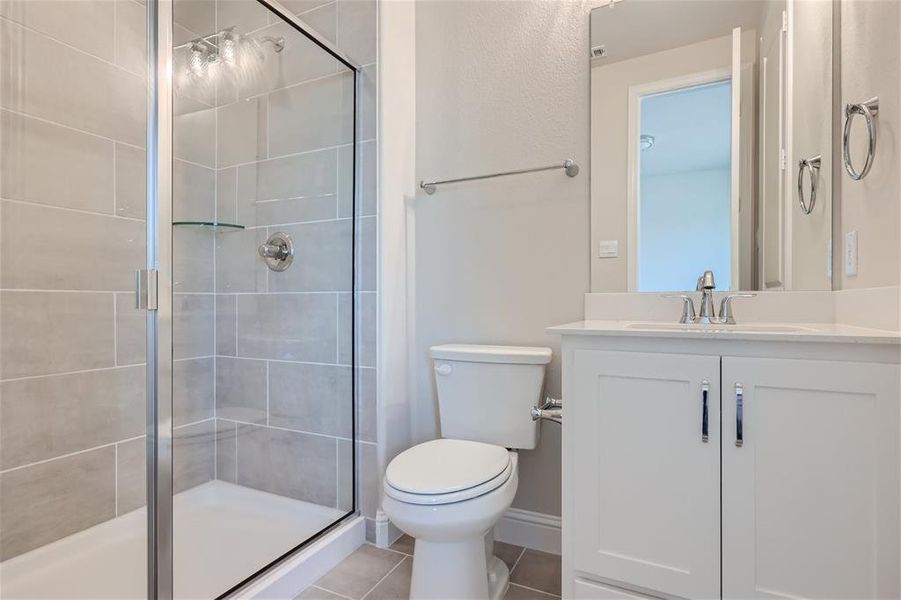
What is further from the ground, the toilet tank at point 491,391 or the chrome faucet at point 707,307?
the chrome faucet at point 707,307

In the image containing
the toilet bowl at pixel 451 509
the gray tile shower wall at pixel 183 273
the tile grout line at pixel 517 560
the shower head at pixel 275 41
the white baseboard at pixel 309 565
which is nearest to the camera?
the toilet bowl at pixel 451 509

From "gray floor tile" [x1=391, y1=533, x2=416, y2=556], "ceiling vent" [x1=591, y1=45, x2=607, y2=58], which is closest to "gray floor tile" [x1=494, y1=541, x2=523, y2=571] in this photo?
"gray floor tile" [x1=391, y1=533, x2=416, y2=556]

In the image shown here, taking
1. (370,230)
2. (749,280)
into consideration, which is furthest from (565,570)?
(370,230)

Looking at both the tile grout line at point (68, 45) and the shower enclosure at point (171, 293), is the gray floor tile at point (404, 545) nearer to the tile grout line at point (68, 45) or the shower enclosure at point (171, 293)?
the shower enclosure at point (171, 293)

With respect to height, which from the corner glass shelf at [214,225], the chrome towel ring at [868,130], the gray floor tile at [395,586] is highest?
the chrome towel ring at [868,130]

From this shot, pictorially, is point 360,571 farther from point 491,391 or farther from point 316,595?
point 491,391

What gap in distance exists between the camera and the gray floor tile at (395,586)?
4.65 feet

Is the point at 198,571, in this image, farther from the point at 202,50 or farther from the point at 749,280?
the point at 749,280

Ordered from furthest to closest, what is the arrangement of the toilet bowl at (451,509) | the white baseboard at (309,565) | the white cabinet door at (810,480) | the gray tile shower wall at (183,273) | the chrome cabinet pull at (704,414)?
the gray tile shower wall at (183,273) → the white baseboard at (309,565) → the toilet bowl at (451,509) → the chrome cabinet pull at (704,414) → the white cabinet door at (810,480)

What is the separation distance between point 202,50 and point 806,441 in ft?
7.38

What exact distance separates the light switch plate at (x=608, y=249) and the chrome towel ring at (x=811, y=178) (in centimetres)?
56

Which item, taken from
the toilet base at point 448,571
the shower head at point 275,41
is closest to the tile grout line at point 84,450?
the toilet base at point 448,571

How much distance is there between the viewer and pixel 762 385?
38.3 inches

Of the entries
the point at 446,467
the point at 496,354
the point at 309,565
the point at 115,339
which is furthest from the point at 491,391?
the point at 115,339
